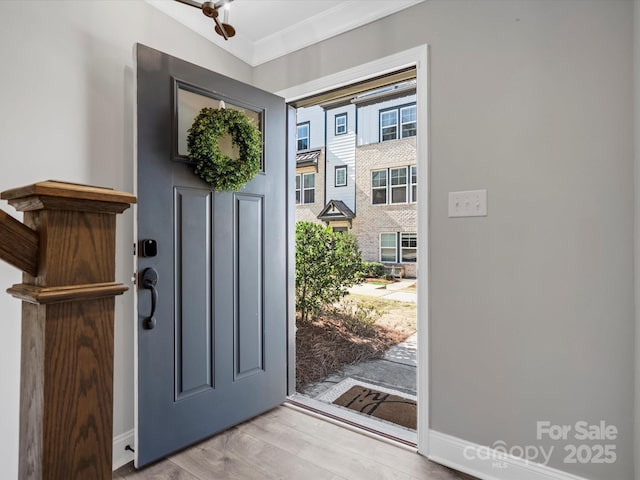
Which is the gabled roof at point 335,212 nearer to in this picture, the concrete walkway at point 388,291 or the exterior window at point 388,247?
the exterior window at point 388,247

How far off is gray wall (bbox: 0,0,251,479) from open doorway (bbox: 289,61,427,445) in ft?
5.44

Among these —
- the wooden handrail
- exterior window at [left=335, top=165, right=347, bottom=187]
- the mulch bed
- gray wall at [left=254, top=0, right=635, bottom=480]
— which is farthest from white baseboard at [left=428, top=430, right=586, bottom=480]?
exterior window at [left=335, top=165, right=347, bottom=187]

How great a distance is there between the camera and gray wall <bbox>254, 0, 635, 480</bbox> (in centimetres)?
144

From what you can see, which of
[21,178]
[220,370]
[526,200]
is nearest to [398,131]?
[526,200]

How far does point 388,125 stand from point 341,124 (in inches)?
21.7

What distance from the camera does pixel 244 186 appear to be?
2154 mm

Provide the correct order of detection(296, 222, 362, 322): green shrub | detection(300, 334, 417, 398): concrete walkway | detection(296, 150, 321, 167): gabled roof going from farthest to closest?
1. detection(296, 150, 321, 167): gabled roof
2. detection(296, 222, 362, 322): green shrub
3. detection(300, 334, 417, 398): concrete walkway

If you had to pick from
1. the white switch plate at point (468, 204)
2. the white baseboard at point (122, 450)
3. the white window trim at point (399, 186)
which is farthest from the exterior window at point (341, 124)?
the white baseboard at point (122, 450)

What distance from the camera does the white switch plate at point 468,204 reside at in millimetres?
1720

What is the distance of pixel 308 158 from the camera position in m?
4.35

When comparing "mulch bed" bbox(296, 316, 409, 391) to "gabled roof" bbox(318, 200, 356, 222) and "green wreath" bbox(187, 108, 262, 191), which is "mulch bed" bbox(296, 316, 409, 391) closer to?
"gabled roof" bbox(318, 200, 356, 222)

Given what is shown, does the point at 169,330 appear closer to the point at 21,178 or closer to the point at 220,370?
the point at 220,370

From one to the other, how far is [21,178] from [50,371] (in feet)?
4.42

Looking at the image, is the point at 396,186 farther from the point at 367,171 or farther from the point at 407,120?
the point at 407,120
